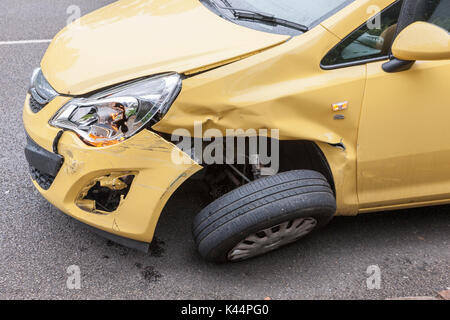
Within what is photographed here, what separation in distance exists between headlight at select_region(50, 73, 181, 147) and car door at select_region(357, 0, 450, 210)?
3.24 ft

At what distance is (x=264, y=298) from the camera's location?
9.24 ft

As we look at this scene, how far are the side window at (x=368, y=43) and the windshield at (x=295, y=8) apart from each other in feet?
0.56

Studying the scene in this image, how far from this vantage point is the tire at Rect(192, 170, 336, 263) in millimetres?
2650

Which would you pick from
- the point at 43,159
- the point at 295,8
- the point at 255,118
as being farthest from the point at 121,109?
the point at 295,8

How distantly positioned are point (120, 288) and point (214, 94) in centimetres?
114

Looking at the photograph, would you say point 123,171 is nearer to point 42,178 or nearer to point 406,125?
point 42,178

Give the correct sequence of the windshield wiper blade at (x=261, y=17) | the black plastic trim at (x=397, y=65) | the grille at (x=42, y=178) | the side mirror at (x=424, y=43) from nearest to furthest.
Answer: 1. the side mirror at (x=424, y=43)
2. the black plastic trim at (x=397, y=65)
3. the windshield wiper blade at (x=261, y=17)
4. the grille at (x=42, y=178)

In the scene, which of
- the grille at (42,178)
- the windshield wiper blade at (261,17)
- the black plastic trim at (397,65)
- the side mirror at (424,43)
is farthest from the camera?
the grille at (42,178)

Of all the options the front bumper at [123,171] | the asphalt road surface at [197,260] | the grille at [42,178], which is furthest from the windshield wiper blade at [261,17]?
A: the grille at [42,178]

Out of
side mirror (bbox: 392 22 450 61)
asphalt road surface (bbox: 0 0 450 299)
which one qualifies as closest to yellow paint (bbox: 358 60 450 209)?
side mirror (bbox: 392 22 450 61)

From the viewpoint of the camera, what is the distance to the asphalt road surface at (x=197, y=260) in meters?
2.85

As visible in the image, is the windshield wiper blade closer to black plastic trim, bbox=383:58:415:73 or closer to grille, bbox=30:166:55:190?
black plastic trim, bbox=383:58:415:73

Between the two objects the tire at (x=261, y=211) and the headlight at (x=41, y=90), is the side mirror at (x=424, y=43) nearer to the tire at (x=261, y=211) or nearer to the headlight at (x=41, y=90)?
the tire at (x=261, y=211)

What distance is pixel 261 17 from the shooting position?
114 inches
